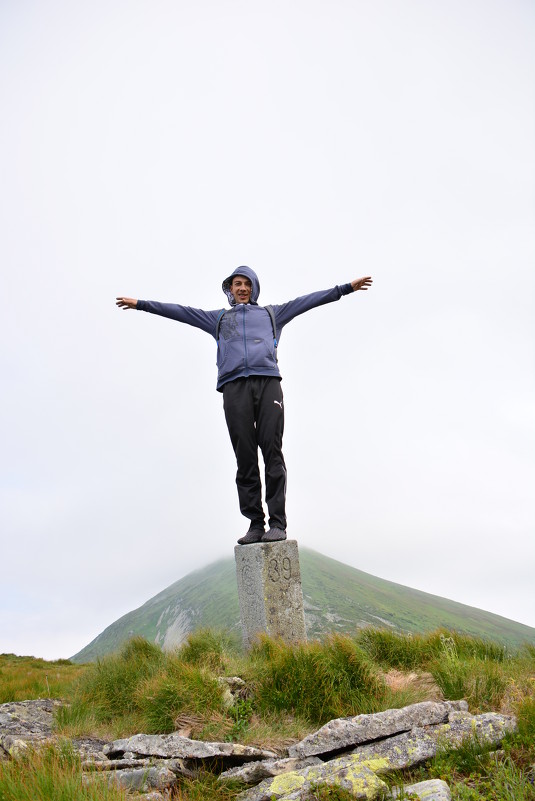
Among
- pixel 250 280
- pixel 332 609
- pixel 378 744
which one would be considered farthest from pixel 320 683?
pixel 332 609

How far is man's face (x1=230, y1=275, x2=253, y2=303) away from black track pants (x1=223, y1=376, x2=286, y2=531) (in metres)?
1.33

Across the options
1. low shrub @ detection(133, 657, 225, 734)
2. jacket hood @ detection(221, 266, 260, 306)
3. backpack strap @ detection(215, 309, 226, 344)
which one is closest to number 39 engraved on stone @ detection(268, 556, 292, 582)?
low shrub @ detection(133, 657, 225, 734)

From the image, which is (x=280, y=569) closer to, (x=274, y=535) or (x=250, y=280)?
(x=274, y=535)

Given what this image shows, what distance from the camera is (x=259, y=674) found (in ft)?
17.1

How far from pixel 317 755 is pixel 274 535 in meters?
3.40

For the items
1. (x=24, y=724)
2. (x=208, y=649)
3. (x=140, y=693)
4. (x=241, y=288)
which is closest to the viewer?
(x=140, y=693)

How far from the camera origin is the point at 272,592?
682 cm

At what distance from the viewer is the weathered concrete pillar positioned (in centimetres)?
676

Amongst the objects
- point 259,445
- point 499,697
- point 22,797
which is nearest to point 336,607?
point 259,445

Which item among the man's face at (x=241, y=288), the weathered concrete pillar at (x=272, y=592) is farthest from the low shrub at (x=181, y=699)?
the man's face at (x=241, y=288)

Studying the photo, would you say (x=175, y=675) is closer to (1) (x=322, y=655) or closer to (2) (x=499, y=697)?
(1) (x=322, y=655)

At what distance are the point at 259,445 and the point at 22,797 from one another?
5.33 m

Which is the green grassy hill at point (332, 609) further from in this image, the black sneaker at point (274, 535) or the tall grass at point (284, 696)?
the tall grass at point (284, 696)

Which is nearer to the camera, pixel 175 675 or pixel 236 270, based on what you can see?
pixel 175 675
